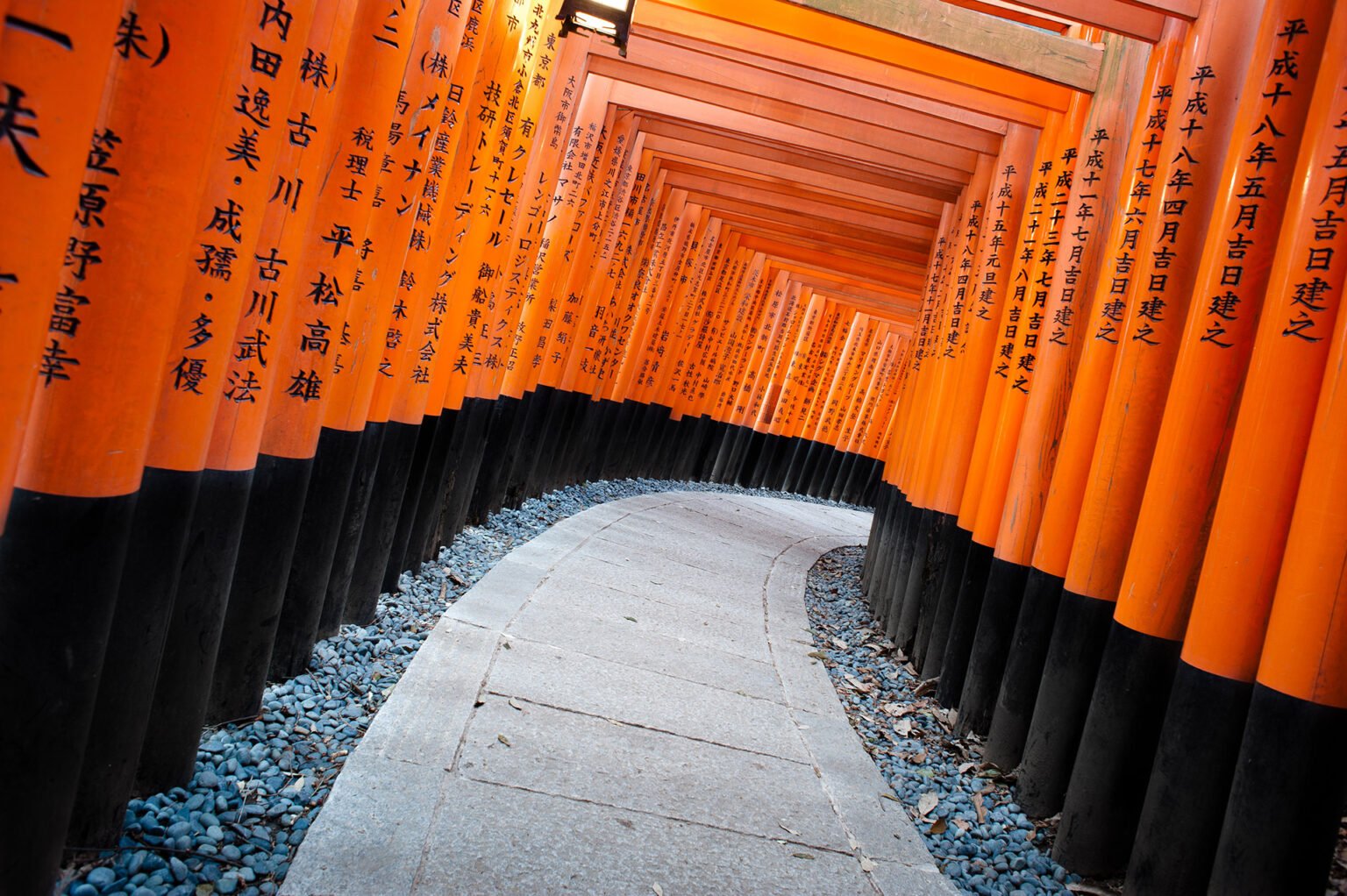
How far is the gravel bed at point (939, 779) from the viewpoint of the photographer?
11.0 feet

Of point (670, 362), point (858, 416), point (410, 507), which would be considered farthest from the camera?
point (858, 416)

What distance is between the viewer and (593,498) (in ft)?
34.5

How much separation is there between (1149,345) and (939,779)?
2068 millimetres

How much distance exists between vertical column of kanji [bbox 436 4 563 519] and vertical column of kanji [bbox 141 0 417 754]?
181 centimetres

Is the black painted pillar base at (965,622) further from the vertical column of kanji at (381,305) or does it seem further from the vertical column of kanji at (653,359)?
the vertical column of kanji at (653,359)

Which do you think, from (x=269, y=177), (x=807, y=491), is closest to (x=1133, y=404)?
(x=269, y=177)

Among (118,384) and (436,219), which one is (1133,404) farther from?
(118,384)

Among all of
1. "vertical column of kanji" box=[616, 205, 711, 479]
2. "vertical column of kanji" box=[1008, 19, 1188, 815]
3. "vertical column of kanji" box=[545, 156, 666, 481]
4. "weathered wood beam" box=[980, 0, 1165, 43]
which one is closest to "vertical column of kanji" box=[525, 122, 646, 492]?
"vertical column of kanji" box=[545, 156, 666, 481]

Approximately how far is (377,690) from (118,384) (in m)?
2.05

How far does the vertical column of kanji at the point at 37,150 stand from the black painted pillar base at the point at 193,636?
1105 millimetres

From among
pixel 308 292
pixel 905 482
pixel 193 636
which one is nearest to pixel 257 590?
pixel 193 636

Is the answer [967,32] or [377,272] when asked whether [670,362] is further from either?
[377,272]

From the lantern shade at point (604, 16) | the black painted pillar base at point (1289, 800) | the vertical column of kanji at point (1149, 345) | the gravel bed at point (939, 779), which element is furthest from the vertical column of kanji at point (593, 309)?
the black painted pillar base at point (1289, 800)

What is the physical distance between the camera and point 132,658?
7.62ft
